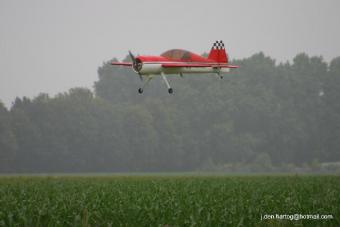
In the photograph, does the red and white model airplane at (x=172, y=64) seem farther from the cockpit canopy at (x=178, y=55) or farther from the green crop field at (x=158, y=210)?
the green crop field at (x=158, y=210)

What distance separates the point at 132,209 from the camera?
83.5 feet

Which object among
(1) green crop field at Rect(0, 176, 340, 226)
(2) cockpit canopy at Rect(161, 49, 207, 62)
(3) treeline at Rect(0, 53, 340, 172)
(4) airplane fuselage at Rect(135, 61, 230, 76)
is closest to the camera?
(1) green crop field at Rect(0, 176, 340, 226)

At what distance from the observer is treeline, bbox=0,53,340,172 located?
5177 inches

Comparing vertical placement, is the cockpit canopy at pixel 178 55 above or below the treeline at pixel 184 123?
below

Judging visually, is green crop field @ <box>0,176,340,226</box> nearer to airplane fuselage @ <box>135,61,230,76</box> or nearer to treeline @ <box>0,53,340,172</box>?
airplane fuselage @ <box>135,61,230,76</box>

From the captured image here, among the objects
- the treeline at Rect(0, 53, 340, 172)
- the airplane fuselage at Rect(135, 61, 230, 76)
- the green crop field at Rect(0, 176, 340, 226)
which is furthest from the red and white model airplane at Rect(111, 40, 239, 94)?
the treeline at Rect(0, 53, 340, 172)

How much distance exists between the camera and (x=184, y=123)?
150125mm

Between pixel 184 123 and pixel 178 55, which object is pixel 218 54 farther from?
pixel 184 123

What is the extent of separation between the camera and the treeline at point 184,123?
131500 mm

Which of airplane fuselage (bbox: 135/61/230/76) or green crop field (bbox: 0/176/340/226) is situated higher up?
airplane fuselage (bbox: 135/61/230/76)

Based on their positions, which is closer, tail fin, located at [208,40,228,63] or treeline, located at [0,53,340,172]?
tail fin, located at [208,40,228,63]

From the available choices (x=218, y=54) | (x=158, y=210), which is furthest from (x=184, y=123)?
(x=158, y=210)

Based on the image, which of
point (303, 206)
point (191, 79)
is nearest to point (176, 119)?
point (191, 79)

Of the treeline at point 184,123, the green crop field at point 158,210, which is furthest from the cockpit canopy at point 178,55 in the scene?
the treeline at point 184,123
